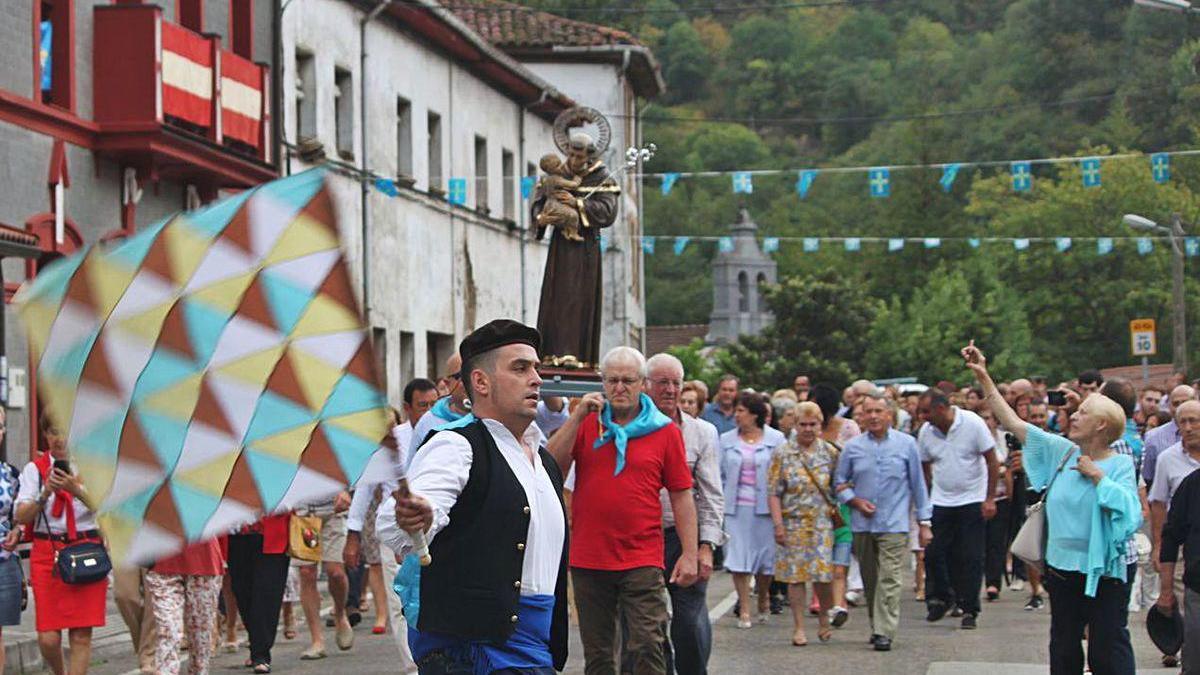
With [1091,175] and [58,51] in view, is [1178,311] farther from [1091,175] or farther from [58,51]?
[58,51]

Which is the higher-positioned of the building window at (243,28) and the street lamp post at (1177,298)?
the building window at (243,28)

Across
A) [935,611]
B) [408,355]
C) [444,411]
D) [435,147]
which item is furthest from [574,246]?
[435,147]

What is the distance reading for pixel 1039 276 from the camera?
3693 inches

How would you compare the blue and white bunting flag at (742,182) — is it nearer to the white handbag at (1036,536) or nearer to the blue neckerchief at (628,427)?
the white handbag at (1036,536)

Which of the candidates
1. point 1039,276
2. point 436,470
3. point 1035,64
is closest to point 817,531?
point 436,470

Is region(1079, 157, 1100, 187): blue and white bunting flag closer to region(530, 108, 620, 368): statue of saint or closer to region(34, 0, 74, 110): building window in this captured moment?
region(34, 0, 74, 110): building window

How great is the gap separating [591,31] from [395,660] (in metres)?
41.0

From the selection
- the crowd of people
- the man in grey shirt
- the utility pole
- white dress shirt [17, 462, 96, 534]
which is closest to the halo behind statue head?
the crowd of people

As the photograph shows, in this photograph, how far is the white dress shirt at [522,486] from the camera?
21.9 ft

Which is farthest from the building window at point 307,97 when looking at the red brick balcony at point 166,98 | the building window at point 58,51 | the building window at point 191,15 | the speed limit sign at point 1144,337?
the speed limit sign at point 1144,337

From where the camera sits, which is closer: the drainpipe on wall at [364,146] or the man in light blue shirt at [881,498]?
the man in light blue shirt at [881,498]

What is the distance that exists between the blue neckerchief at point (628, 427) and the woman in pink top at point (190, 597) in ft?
9.32

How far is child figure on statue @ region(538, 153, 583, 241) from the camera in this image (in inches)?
664

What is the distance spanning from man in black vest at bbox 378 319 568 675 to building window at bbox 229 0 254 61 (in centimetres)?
2311
